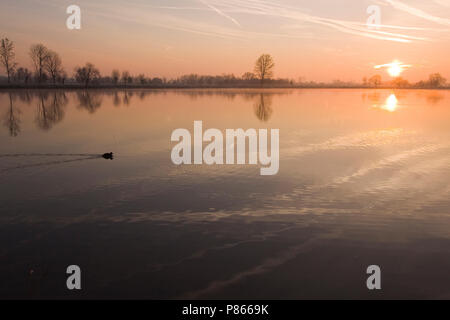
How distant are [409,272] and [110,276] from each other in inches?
345

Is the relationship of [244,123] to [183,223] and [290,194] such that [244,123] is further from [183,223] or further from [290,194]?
[183,223]

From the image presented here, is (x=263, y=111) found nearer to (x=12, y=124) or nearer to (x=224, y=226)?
(x=12, y=124)

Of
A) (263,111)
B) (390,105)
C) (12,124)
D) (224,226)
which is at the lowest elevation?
(224,226)

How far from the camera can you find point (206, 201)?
15.0 m

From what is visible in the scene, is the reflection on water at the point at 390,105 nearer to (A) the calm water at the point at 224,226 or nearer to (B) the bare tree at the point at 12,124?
(A) the calm water at the point at 224,226

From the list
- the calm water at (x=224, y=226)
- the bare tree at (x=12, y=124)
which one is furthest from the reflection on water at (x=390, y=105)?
the bare tree at (x=12, y=124)

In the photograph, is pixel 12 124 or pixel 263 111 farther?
pixel 263 111

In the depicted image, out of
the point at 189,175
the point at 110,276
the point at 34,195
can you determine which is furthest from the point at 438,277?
the point at 34,195

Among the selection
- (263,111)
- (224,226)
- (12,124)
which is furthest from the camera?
(263,111)

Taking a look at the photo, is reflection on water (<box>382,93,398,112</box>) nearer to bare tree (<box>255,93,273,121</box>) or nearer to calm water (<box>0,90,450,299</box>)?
bare tree (<box>255,93,273,121</box>)

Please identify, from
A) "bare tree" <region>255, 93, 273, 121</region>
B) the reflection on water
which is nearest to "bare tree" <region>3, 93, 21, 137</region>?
"bare tree" <region>255, 93, 273, 121</region>

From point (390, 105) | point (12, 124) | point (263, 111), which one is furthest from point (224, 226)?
point (390, 105)

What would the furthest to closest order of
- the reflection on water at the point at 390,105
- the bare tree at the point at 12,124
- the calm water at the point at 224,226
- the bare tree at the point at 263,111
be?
1. the reflection on water at the point at 390,105
2. the bare tree at the point at 263,111
3. the bare tree at the point at 12,124
4. the calm water at the point at 224,226

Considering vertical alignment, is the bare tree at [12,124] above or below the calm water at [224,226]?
above
